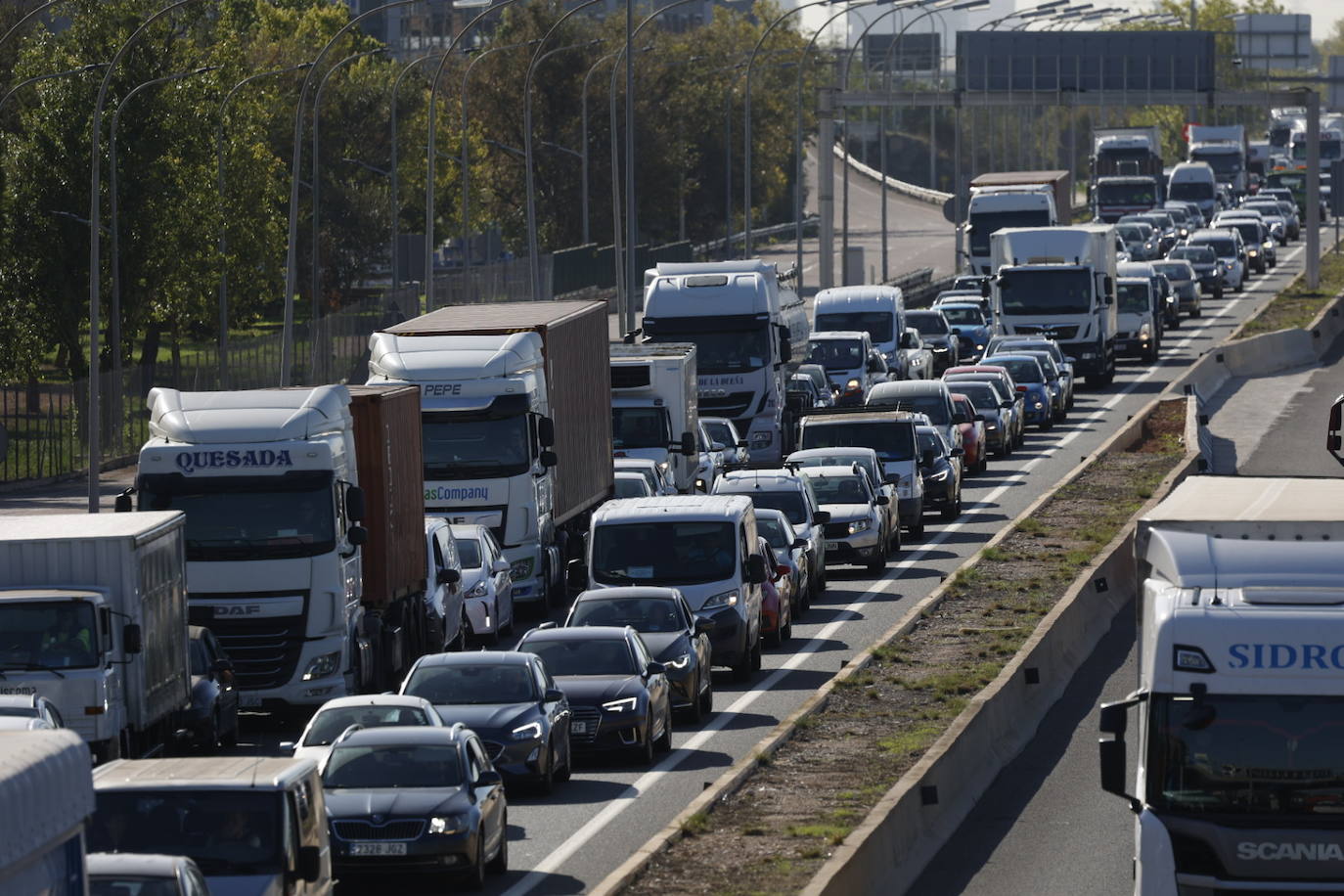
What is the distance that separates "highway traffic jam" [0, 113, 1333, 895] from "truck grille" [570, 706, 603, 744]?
2 cm

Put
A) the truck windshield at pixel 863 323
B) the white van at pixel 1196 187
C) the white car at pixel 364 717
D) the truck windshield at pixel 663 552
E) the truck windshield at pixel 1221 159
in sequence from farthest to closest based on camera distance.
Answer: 1. the truck windshield at pixel 1221 159
2. the white van at pixel 1196 187
3. the truck windshield at pixel 863 323
4. the truck windshield at pixel 663 552
5. the white car at pixel 364 717

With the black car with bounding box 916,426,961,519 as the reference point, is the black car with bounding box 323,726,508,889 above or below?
above

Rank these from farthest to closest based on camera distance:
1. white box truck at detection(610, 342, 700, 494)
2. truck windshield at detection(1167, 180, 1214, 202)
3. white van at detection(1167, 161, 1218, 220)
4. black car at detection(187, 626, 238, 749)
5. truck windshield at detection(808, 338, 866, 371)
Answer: truck windshield at detection(1167, 180, 1214, 202) < white van at detection(1167, 161, 1218, 220) < truck windshield at detection(808, 338, 866, 371) < white box truck at detection(610, 342, 700, 494) < black car at detection(187, 626, 238, 749)

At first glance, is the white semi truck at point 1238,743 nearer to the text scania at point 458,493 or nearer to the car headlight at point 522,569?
the text scania at point 458,493

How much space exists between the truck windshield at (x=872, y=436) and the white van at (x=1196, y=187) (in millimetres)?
78228

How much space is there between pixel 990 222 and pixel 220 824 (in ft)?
217


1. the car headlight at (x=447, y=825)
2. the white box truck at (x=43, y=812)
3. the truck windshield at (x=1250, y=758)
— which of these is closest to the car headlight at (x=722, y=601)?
the car headlight at (x=447, y=825)

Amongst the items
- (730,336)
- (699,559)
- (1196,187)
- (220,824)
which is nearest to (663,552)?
(699,559)

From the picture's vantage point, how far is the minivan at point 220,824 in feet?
48.9

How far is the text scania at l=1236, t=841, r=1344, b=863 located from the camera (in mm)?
12750

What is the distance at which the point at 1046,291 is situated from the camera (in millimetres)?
61531

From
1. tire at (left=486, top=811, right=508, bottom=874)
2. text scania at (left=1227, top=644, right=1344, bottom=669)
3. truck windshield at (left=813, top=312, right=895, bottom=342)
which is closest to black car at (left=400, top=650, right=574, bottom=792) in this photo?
tire at (left=486, top=811, right=508, bottom=874)

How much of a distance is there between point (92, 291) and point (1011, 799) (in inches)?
927

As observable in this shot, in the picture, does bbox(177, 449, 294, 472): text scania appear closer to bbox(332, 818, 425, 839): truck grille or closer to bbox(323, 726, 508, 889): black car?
bbox(323, 726, 508, 889): black car
